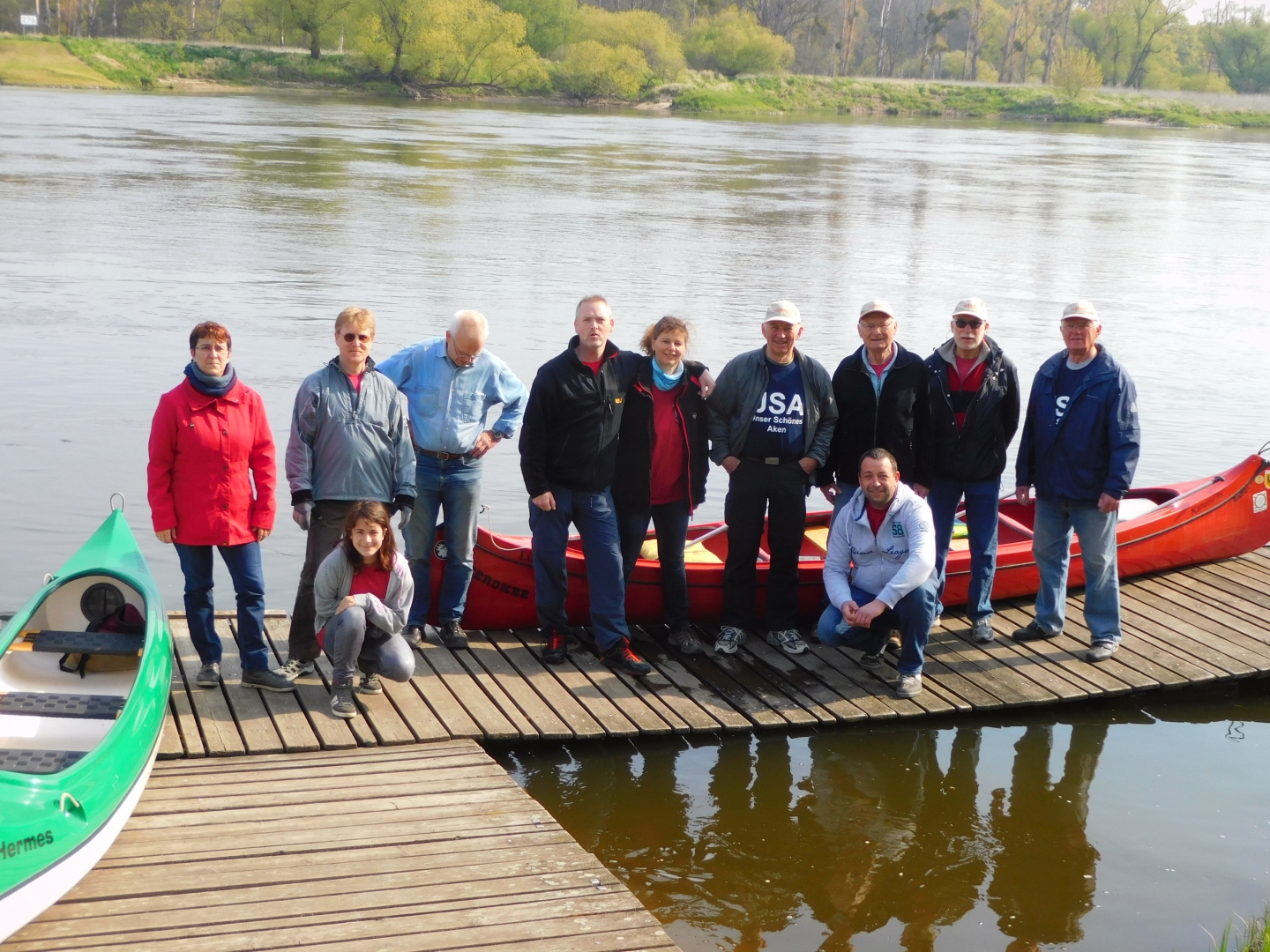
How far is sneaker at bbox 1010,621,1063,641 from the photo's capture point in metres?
6.84

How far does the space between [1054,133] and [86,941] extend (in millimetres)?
66123

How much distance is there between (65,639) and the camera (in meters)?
5.28

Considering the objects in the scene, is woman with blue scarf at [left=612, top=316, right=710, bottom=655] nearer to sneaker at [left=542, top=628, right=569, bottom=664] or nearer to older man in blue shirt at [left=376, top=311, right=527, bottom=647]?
sneaker at [left=542, top=628, right=569, bottom=664]

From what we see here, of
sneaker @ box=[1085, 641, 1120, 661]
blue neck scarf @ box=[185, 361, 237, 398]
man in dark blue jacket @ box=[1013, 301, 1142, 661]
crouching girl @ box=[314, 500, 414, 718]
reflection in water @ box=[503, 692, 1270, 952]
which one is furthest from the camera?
sneaker @ box=[1085, 641, 1120, 661]

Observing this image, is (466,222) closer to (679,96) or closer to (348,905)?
(348,905)

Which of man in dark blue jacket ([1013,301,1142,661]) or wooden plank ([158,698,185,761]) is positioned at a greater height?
man in dark blue jacket ([1013,301,1142,661])

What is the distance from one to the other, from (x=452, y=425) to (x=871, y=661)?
2364 millimetres

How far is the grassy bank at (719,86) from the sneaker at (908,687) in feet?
181

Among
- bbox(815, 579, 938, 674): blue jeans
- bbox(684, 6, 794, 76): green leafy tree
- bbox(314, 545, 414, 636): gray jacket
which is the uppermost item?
bbox(684, 6, 794, 76): green leafy tree

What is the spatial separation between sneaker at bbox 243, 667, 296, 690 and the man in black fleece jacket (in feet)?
4.01

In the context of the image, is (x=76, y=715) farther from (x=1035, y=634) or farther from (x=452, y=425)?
(x=1035, y=634)

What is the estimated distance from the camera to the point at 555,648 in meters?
6.25

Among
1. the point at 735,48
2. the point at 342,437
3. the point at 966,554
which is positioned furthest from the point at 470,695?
the point at 735,48

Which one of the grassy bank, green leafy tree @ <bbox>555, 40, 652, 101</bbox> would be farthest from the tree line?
the grassy bank
